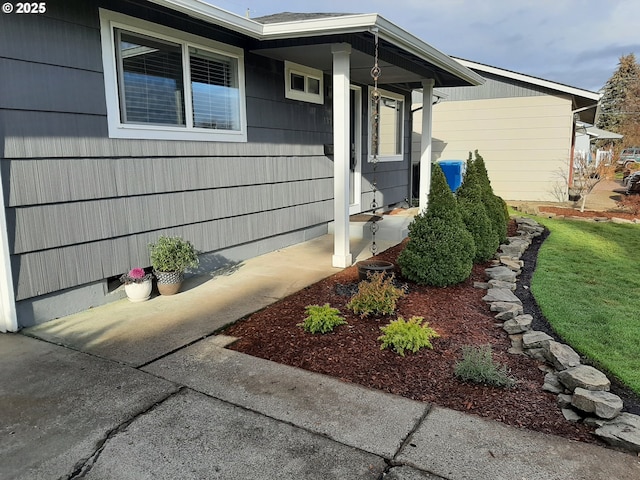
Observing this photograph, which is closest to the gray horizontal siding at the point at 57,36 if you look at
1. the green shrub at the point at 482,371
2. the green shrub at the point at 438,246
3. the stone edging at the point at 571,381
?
the green shrub at the point at 438,246

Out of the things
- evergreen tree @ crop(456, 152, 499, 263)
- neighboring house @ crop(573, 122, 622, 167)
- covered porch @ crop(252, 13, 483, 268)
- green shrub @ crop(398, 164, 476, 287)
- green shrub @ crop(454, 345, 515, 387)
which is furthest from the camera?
neighboring house @ crop(573, 122, 622, 167)

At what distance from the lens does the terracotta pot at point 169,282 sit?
4.56 meters

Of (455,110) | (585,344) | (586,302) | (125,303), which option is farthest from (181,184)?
(455,110)

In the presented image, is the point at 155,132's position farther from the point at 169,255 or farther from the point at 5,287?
the point at 5,287

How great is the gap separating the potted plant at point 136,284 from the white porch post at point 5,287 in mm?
951

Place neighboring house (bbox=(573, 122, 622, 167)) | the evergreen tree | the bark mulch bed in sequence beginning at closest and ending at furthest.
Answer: the bark mulch bed < the evergreen tree < neighboring house (bbox=(573, 122, 622, 167))

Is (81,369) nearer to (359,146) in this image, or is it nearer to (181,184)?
(181,184)

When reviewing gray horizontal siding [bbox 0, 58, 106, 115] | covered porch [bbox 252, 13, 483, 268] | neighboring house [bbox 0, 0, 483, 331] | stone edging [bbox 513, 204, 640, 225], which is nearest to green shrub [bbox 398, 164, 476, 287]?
covered porch [bbox 252, 13, 483, 268]

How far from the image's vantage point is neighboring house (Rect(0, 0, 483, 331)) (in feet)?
12.0

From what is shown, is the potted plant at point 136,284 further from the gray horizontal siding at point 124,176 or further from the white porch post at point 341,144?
the white porch post at point 341,144

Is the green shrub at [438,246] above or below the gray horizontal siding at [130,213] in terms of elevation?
below

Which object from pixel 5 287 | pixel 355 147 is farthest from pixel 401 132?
pixel 5 287

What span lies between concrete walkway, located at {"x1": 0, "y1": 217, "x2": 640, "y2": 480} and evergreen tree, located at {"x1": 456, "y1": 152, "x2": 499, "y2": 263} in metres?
3.58

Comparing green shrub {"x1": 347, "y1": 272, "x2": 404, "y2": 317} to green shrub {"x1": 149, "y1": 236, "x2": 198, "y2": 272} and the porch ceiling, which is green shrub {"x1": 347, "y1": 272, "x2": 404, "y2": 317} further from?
the porch ceiling
